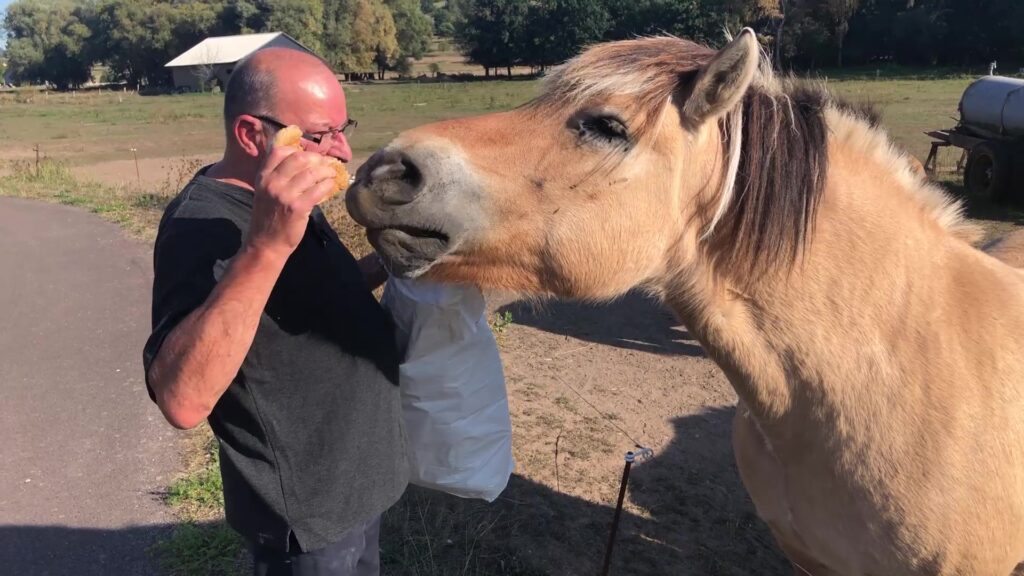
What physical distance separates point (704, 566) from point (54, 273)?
334 inches

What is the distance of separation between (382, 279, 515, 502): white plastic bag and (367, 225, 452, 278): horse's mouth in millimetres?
475

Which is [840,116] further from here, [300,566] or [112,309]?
[112,309]

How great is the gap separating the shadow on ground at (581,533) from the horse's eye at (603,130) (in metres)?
2.31

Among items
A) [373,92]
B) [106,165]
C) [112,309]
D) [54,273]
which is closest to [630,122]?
[112,309]

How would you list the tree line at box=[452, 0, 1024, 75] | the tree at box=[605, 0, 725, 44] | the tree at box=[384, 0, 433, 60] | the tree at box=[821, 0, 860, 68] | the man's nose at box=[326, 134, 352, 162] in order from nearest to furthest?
the man's nose at box=[326, 134, 352, 162] → the tree at box=[821, 0, 860, 68] → the tree line at box=[452, 0, 1024, 75] → the tree at box=[605, 0, 725, 44] → the tree at box=[384, 0, 433, 60]

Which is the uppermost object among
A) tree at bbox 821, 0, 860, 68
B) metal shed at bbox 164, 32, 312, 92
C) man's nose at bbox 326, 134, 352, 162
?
tree at bbox 821, 0, 860, 68

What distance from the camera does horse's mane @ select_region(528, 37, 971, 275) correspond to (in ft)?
6.21

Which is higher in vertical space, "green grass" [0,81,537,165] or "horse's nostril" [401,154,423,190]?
"horse's nostril" [401,154,423,190]

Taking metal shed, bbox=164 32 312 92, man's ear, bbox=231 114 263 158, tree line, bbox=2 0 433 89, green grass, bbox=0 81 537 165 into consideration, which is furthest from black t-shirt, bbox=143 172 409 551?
tree line, bbox=2 0 433 89

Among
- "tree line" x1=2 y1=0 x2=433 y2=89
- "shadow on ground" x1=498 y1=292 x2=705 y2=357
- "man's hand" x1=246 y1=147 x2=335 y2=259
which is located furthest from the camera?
"tree line" x1=2 y1=0 x2=433 y2=89

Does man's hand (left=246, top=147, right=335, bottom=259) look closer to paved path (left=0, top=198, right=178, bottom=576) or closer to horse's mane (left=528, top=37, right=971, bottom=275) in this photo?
horse's mane (left=528, top=37, right=971, bottom=275)

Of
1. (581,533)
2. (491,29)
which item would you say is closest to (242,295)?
(581,533)

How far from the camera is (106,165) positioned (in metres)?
21.4

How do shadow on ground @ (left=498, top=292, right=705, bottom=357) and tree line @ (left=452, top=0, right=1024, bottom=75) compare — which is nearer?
shadow on ground @ (left=498, top=292, right=705, bottom=357)
